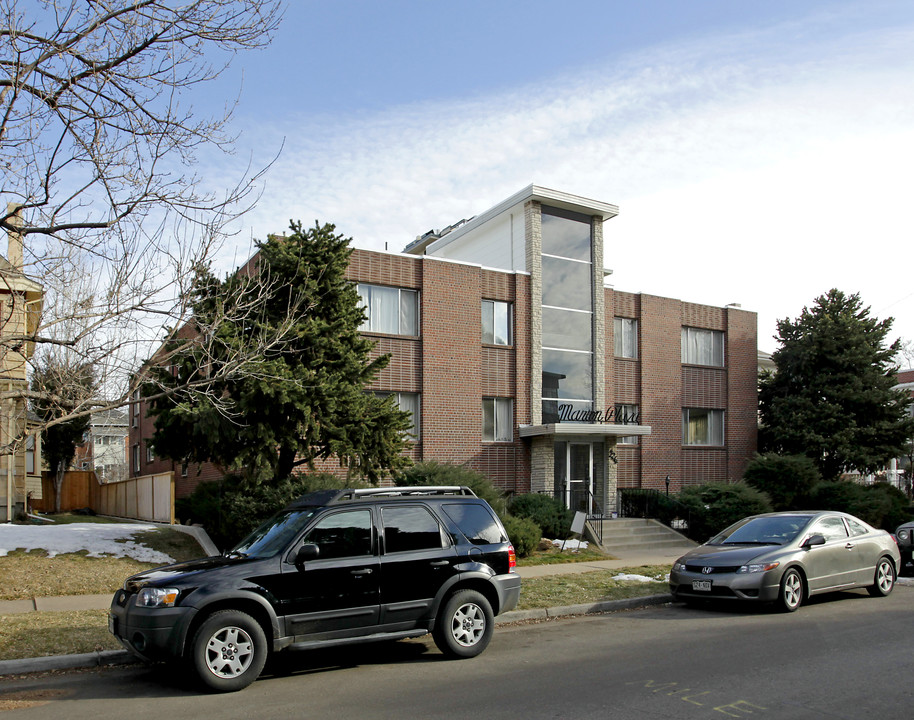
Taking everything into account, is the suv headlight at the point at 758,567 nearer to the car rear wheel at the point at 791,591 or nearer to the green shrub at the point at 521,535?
the car rear wheel at the point at 791,591

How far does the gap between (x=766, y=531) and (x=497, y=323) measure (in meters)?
12.9

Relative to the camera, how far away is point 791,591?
36.8 ft

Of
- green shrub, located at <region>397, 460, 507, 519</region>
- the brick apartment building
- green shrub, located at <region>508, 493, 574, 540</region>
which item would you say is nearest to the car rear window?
green shrub, located at <region>397, 460, 507, 519</region>

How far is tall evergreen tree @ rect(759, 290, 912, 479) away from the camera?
27109 mm

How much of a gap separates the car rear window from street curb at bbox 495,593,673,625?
2.10 metres

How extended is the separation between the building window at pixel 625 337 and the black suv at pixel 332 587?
721 inches

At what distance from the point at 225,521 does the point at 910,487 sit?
31.4 metres

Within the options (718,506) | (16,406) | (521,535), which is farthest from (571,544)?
(16,406)

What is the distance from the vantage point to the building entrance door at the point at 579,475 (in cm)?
2461

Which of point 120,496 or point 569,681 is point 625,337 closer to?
point 120,496

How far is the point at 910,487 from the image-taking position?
116ft

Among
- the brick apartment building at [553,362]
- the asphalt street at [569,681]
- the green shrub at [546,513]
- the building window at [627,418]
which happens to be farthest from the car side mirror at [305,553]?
the building window at [627,418]

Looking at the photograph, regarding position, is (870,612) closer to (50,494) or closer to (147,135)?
(147,135)

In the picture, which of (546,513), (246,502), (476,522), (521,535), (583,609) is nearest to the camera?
(476,522)
